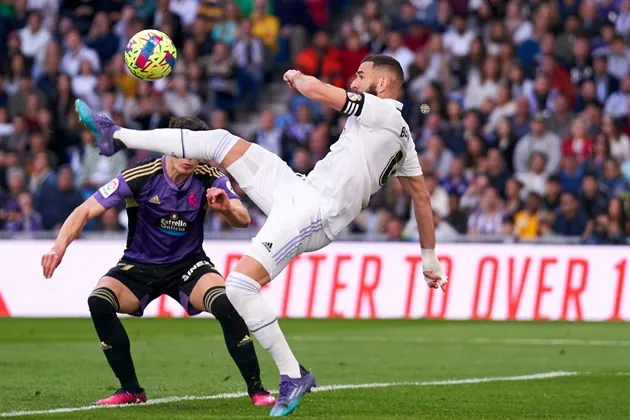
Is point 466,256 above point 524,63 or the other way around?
the other way around

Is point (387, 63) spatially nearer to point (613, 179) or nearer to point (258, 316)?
point (258, 316)

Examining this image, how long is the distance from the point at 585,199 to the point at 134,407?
1251 cm

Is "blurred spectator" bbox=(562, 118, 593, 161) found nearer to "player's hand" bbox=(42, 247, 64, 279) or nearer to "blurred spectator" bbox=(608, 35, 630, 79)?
"blurred spectator" bbox=(608, 35, 630, 79)

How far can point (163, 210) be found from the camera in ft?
34.2

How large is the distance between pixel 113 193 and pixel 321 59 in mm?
14679

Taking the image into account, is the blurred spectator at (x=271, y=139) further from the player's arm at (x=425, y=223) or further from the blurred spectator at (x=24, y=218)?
the player's arm at (x=425, y=223)

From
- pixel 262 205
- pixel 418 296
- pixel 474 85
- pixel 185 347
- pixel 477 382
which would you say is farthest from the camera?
pixel 474 85

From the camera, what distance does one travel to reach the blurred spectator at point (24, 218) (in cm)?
2233

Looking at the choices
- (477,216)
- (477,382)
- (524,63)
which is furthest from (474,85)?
(477,382)

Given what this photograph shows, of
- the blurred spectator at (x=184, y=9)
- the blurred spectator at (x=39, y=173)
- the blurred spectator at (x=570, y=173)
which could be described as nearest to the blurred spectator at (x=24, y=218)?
the blurred spectator at (x=39, y=173)

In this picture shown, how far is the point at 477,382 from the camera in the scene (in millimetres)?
12156

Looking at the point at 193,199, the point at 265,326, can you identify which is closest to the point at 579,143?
the point at 193,199

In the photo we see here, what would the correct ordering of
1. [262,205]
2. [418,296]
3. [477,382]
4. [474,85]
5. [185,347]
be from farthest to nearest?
[474,85] → [418,296] → [185,347] → [477,382] → [262,205]

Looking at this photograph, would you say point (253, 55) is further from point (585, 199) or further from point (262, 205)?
point (262, 205)
